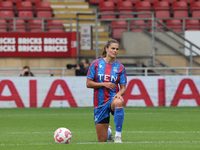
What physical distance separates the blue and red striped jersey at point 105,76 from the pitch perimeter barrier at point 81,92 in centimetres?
856

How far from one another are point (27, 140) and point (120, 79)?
1803mm

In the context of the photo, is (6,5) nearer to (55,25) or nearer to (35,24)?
(35,24)

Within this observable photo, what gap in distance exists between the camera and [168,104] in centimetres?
1487

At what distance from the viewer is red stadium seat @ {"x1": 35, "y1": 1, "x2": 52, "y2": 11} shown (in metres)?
20.0

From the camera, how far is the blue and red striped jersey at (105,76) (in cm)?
616

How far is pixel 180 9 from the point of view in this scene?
21.0 meters

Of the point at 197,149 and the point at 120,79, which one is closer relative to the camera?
the point at 197,149

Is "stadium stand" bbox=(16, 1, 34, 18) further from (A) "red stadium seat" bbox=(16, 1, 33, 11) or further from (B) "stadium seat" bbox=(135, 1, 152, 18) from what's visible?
(B) "stadium seat" bbox=(135, 1, 152, 18)

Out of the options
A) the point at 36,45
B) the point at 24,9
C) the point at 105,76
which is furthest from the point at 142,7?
the point at 105,76

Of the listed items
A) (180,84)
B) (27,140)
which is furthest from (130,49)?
(27,140)

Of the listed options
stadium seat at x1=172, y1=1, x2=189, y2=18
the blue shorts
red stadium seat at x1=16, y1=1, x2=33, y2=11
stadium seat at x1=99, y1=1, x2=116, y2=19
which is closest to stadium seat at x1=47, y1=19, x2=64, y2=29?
red stadium seat at x1=16, y1=1, x2=33, y2=11

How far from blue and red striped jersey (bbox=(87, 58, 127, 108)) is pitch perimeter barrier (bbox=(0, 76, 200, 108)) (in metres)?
8.56

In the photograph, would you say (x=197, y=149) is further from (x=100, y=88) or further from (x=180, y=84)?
(x=180, y=84)

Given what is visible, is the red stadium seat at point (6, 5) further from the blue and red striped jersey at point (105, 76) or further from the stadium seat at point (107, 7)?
the blue and red striped jersey at point (105, 76)
